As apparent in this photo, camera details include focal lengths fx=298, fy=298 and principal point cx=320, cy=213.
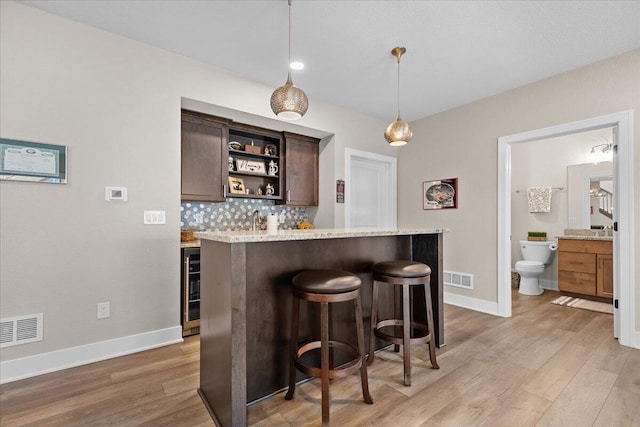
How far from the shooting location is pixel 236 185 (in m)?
3.85

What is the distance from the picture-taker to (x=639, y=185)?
2.68 m

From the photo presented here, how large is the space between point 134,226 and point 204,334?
1303 mm

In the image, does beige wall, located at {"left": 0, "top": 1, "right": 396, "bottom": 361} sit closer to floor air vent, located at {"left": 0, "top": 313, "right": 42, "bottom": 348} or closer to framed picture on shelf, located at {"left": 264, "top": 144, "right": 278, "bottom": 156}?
floor air vent, located at {"left": 0, "top": 313, "right": 42, "bottom": 348}

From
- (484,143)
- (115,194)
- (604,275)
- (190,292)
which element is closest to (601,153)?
(604,275)

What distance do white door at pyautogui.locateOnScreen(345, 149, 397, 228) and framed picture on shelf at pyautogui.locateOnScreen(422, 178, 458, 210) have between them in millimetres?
549

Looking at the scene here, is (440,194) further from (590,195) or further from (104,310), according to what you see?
(104,310)

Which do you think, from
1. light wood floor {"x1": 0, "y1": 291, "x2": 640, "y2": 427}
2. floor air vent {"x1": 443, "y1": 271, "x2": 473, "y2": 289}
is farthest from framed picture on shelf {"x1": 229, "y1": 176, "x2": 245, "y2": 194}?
floor air vent {"x1": 443, "y1": 271, "x2": 473, "y2": 289}

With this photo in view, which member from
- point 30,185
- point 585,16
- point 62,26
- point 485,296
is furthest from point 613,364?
point 62,26

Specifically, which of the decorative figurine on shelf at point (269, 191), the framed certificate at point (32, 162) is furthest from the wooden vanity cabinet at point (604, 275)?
the framed certificate at point (32, 162)

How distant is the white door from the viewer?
4609 millimetres

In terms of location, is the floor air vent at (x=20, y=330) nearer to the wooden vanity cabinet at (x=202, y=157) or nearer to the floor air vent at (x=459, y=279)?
the wooden vanity cabinet at (x=202, y=157)

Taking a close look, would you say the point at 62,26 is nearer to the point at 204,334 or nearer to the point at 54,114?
the point at 54,114

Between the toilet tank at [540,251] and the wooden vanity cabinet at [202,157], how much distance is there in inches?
188

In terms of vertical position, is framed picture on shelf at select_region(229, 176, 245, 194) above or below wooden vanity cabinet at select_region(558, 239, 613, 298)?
above
